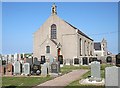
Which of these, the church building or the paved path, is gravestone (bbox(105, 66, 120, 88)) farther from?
the church building

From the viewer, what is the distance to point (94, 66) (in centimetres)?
1551

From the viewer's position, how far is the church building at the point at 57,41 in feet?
136

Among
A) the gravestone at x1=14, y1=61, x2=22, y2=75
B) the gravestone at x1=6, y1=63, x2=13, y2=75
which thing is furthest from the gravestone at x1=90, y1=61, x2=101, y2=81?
the gravestone at x1=6, y1=63, x2=13, y2=75

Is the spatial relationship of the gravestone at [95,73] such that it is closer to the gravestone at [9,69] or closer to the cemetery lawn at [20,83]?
the cemetery lawn at [20,83]

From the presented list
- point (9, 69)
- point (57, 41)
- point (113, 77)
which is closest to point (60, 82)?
point (113, 77)

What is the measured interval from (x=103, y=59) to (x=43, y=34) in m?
12.8

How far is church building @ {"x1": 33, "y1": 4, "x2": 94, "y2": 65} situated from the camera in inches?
1638

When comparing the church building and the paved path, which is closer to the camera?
the paved path

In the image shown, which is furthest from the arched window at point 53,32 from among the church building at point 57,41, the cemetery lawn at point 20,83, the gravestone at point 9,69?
the cemetery lawn at point 20,83

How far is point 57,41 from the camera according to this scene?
143ft

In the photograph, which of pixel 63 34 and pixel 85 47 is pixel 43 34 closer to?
pixel 63 34

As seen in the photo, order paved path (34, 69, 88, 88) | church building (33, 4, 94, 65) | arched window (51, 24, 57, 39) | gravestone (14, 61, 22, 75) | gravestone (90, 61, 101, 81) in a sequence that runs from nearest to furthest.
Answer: paved path (34, 69, 88, 88) → gravestone (90, 61, 101, 81) → gravestone (14, 61, 22, 75) → church building (33, 4, 94, 65) → arched window (51, 24, 57, 39)

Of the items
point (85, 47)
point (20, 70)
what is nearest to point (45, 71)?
point (20, 70)

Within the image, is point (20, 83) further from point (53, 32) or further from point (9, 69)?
point (53, 32)
